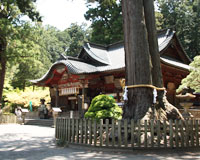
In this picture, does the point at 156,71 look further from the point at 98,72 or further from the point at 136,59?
the point at 98,72

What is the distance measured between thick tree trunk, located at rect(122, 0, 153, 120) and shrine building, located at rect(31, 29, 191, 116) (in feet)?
22.8

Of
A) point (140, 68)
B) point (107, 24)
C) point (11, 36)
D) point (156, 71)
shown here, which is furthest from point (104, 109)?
point (107, 24)

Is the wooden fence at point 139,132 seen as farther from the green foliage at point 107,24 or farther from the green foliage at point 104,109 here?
the green foliage at point 107,24

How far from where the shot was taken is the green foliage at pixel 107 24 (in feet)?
106

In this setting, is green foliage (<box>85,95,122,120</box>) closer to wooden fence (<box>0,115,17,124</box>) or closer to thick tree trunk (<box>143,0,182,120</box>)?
thick tree trunk (<box>143,0,182,120</box>)

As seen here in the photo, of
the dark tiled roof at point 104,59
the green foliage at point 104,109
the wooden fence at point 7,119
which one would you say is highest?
the dark tiled roof at point 104,59

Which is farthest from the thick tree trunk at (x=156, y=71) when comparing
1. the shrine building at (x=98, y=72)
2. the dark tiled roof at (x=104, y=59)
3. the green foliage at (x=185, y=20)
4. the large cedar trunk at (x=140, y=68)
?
the green foliage at (x=185, y=20)

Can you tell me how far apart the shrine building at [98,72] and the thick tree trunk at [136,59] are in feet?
22.8

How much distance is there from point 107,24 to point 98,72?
19263mm

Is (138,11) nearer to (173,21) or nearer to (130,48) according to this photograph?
(130,48)

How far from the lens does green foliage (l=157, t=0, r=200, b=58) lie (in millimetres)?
33594

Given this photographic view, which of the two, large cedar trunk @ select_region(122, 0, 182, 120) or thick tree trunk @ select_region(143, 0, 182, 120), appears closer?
large cedar trunk @ select_region(122, 0, 182, 120)

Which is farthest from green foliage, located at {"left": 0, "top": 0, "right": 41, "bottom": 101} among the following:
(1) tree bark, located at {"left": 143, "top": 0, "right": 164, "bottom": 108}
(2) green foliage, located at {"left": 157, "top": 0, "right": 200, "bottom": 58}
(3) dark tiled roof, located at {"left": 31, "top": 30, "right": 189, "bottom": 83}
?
(2) green foliage, located at {"left": 157, "top": 0, "right": 200, "bottom": 58}

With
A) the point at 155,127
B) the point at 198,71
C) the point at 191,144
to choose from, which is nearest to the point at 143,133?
the point at 155,127
